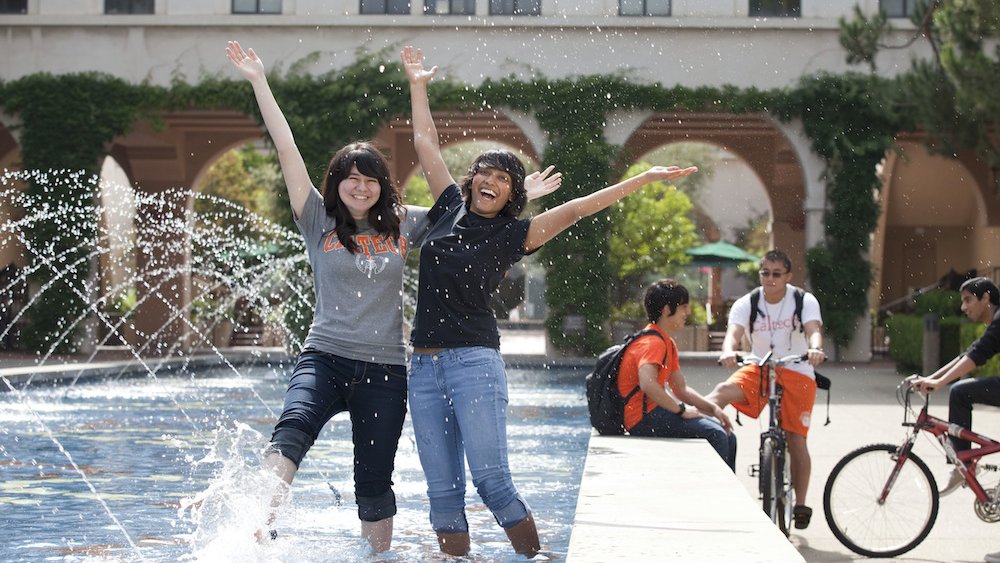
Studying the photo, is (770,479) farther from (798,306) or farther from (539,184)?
(539,184)

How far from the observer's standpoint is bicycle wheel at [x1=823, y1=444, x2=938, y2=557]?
6215mm

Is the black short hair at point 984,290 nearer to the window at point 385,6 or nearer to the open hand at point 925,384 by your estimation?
the open hand at point 925,384

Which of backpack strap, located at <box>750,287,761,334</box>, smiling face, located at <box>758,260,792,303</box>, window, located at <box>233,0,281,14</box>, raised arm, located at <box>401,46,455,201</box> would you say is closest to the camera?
raised arm, located at <box>401,46,455,201</box>

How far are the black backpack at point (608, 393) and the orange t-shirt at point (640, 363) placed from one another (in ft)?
0.08

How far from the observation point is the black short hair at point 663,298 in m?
6.82

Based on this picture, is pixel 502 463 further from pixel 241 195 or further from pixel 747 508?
pixel 241 195

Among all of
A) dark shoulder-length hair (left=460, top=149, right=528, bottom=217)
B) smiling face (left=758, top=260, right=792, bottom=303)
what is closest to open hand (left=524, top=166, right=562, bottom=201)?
dark shoulder-length hair (left=460, top=149, right=528, bottom=217)

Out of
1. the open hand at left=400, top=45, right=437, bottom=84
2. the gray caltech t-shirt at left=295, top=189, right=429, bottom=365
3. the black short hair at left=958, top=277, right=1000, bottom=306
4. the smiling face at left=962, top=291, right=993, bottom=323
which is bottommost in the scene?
the smiling face at left=962, top=291, right=993, bottom=323

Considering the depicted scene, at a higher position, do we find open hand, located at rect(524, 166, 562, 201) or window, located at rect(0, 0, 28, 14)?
window, located at rect(0, 0, 28, 14)

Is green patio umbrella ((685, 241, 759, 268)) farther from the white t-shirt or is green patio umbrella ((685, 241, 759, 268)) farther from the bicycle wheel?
the bicycle wheel

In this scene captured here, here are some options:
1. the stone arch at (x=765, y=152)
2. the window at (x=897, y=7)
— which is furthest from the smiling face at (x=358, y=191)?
the stone arch at (x=765, y=152)

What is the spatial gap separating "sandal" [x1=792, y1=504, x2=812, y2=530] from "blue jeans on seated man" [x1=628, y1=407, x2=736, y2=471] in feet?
1.25

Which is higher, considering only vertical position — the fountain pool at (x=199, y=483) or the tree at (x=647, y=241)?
the fountain pool at (x=199, y=483)

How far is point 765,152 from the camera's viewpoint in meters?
30.9
